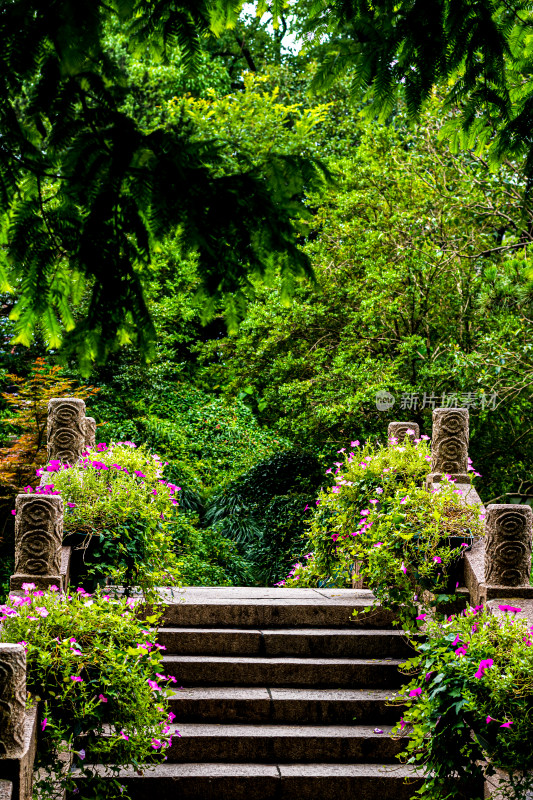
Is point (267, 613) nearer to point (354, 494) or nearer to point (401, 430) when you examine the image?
point (354, 494)

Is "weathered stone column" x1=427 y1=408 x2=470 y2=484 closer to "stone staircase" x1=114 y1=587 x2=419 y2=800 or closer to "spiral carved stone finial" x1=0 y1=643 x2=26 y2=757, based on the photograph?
"stone staircase" x1=114 y1=587 x2=419 y2=800

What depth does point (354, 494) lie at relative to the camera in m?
7.38

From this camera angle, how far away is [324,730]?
18.4 ft

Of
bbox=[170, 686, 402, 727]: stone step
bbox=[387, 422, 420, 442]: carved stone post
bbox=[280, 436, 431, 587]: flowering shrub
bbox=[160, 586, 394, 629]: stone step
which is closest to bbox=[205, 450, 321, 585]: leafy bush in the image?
bbox=[387, 422, 420, 442]: carved stone post

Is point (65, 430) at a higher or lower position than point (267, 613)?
higher

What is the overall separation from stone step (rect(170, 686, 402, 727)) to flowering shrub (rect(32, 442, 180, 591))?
3.17 feet

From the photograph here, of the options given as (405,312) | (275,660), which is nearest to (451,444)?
(275,660)

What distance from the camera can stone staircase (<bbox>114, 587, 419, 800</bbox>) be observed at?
16.9 feet

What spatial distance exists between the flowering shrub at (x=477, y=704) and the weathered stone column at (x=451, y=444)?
3209 millimetres

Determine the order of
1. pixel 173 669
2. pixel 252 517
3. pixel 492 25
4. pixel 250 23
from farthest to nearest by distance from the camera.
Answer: pixel 250 23
pixel 252 517
pixel 173 669
pixel 492 25

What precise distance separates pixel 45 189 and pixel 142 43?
8.27 m

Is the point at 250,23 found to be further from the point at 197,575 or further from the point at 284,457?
the point at 197,575

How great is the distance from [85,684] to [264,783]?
150 centimetres

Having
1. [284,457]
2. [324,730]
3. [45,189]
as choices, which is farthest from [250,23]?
[324,730]
